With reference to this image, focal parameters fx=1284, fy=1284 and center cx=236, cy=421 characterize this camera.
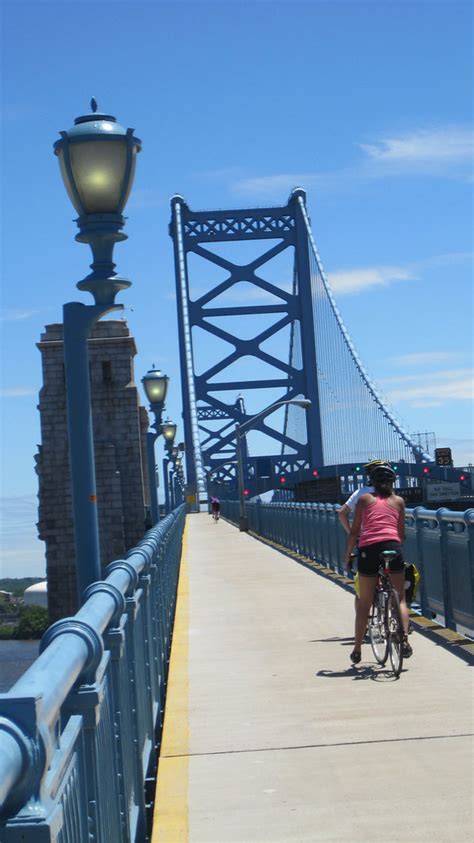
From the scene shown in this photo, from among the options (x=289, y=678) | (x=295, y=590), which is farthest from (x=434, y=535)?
(x=295, y=590)

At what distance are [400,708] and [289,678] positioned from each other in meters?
1.46

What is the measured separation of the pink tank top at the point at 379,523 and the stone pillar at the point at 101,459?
38.2m

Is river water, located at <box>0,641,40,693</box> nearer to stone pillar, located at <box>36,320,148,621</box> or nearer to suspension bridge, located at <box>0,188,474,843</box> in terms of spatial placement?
stone pillar, located at <box>36,320,148,621</box>

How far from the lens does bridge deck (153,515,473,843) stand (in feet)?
16.9

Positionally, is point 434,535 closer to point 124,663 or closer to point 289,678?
point 289,678

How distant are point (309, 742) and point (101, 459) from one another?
41480mm

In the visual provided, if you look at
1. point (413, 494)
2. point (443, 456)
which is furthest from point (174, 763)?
point (413, 494)

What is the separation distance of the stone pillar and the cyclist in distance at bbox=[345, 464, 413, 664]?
125 feet

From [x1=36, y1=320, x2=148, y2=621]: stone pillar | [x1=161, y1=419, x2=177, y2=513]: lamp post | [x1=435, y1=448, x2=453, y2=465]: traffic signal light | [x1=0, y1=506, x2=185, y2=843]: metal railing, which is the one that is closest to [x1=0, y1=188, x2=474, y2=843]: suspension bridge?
[x1=0, y1=506, x2=185, y2=843]: metal railing

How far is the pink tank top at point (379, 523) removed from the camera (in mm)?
8883

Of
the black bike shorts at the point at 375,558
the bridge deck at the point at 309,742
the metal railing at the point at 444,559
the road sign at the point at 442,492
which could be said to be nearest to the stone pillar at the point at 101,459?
the road sign at the point at 442,492

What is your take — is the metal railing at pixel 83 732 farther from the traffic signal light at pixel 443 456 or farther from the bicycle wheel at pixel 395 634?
the traffic signal light at pixel 443 456

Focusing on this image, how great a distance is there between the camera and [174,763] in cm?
636

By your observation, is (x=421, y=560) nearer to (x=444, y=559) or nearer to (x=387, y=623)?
(x=444, y=559)
